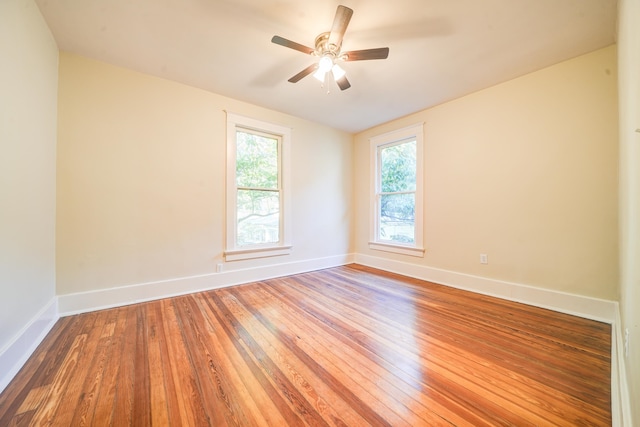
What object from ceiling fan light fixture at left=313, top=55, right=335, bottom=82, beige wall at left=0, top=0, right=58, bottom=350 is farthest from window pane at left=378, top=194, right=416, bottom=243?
beige wall at left=0, top=0, right=58, bottom=350

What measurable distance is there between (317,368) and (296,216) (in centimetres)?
265

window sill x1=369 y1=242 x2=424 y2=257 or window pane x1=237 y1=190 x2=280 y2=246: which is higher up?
window pane x1=237 y1=190 x2=280 y2=246

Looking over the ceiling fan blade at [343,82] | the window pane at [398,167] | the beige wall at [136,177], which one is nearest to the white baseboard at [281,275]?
the beige wall at [136,177]

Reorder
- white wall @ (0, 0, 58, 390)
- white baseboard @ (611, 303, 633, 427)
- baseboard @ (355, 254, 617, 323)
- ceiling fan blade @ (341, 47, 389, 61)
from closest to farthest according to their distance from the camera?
white baseboard @ (611, 303, 633, 427) < white wall @ (0, 0, 58, 390) < ceiling fan blade @ (341, 47, 389, 61) < baseboard @ (355, 254, 617, 323)

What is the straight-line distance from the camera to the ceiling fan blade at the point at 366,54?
74.5 inches

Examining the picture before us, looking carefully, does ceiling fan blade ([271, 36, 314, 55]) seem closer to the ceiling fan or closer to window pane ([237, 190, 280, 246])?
the ceiling fan

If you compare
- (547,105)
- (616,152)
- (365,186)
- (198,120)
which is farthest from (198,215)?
(616,152)

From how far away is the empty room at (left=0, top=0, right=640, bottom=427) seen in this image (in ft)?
4.39

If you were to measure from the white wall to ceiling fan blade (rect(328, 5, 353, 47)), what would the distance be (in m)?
2.03

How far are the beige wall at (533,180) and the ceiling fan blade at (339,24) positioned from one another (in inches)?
88.6

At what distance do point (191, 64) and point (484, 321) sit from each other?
395 centimetres

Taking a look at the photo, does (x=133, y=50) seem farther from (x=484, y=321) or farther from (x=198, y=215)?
(x=484, y=321)

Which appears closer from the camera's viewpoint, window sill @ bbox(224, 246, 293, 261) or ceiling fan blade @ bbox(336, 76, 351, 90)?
ceiling fan blade @ bbox(336, 76, 351, 90)

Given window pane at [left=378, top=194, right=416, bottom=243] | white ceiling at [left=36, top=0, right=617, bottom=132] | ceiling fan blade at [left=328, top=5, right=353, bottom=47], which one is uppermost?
white ceiling at [left=36, top=0, right=617, bottom=132]
